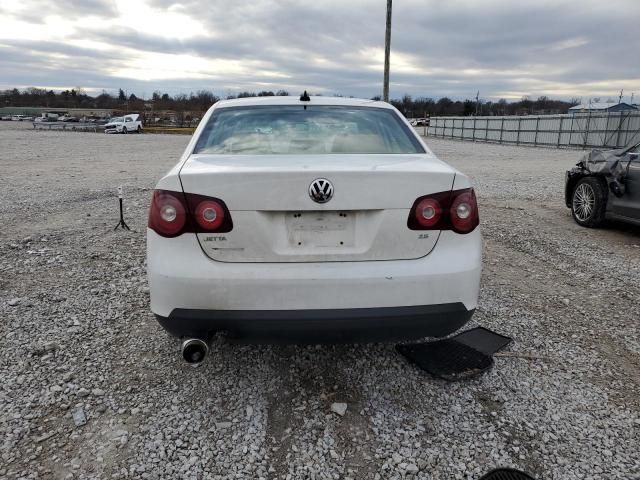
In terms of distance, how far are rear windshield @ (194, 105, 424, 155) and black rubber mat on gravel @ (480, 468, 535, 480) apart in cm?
189

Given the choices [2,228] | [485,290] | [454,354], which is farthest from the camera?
[2,228]

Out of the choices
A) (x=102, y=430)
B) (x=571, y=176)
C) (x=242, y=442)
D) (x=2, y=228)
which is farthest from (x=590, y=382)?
(x=2, y=228)

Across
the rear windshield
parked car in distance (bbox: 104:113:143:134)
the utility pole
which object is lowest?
parked car in distance (bbox: 104:113:143:134)

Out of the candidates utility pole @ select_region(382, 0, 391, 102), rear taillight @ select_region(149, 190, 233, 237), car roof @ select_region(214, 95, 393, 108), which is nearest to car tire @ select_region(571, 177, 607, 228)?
car roof @ select_region(214, 95, 393, 108)

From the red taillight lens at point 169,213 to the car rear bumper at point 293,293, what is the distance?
0.04 metres

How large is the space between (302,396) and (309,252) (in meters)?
0.94

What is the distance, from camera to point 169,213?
97.7 inches

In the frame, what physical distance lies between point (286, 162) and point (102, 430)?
1.67m

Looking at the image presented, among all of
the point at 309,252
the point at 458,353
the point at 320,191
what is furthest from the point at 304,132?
the point at 458,353

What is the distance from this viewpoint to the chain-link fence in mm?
29438

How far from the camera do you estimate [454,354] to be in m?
3.32

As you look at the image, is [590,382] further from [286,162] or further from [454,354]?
[286,162]

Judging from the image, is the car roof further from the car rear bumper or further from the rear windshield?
the car rear bumper

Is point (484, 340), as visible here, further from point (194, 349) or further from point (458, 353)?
point (194, 349)
